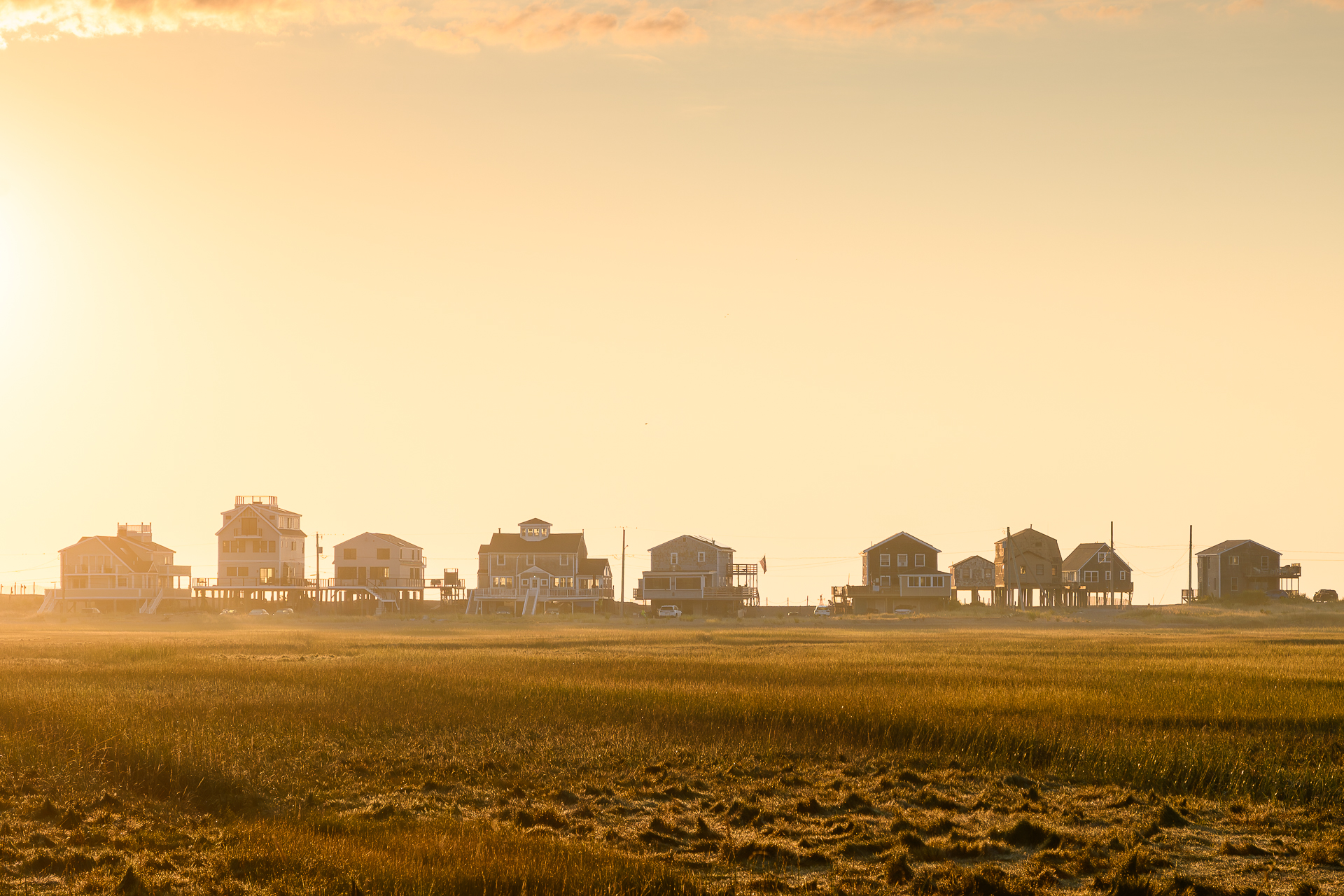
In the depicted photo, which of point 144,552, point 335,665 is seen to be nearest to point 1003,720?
point 335,665

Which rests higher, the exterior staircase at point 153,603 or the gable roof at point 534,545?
the gable roof at point 534,545

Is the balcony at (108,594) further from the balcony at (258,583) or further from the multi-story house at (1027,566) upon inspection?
the multi-story house at (1027,566)

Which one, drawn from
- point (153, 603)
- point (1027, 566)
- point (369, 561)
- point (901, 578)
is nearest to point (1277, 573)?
point (1027, 566)

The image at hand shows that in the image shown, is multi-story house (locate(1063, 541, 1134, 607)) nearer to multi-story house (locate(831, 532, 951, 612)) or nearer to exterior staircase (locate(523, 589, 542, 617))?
multi-story house (locate(831, 532, 951, 612))

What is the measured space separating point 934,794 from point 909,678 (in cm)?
1552

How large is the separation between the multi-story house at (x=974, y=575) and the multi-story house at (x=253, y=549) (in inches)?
2681

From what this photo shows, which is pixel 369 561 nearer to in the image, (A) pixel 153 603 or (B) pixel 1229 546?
(A) pixel 153 603

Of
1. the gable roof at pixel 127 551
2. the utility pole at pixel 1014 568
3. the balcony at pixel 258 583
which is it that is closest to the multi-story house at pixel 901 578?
the utility pole at pixel 1014 568

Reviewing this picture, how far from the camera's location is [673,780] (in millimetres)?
19969

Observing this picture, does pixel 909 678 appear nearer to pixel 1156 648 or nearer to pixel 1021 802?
pixel 1021 802

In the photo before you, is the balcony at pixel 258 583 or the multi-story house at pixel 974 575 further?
the multi-story house at pixel 974 575

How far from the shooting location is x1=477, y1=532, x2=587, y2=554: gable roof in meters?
116

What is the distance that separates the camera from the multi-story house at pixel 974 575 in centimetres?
12862

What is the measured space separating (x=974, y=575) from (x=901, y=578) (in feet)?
53.6
